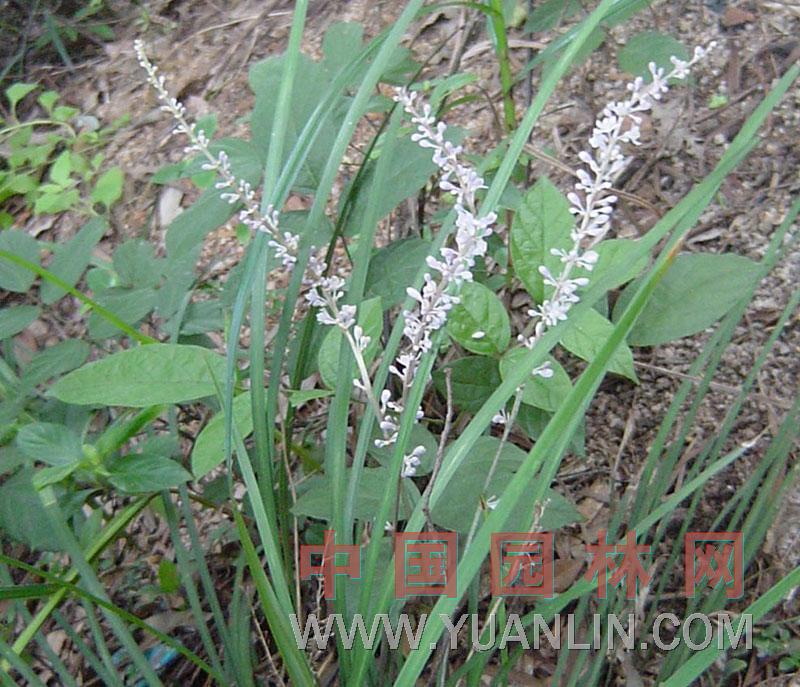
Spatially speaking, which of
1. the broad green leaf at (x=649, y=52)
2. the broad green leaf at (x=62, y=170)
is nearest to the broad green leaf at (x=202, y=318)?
the broad green leaf at (x=649, y=52)

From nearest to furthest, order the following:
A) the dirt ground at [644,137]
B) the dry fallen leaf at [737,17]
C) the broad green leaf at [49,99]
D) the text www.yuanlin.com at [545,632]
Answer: the text www.yuanlin.com at [545,632] → the dirt ground at [644,137] → the dry fallen leaf at [737,17] → the broad green leaf at [49,99]

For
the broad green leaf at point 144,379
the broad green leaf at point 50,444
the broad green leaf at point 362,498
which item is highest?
the broad green leaf at point 144,379

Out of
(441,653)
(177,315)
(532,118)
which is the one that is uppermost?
(532,118)

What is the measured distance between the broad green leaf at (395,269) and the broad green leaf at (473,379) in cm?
10

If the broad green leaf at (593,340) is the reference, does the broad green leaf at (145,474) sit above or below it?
below

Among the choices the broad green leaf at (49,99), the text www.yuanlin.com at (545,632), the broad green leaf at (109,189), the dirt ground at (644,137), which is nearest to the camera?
the text www.yuanlin.com at (545,632)

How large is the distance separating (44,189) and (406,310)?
1.52 metres

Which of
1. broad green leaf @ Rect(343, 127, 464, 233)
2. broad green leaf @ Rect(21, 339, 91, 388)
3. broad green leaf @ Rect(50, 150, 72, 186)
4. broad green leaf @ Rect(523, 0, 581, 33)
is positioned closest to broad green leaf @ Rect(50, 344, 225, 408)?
broad green leaf @ Rect(21, 339, 91, 388)

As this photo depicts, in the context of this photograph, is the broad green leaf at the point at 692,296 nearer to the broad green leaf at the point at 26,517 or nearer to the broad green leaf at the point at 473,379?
the broad green leaf at the point at 473,379

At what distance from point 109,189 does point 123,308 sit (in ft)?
3.33

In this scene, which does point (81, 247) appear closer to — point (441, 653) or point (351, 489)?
point (351, 489)

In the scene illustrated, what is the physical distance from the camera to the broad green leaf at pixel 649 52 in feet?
2.99

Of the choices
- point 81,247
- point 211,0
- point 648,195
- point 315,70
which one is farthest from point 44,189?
point 648,195

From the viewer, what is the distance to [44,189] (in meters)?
1.87
